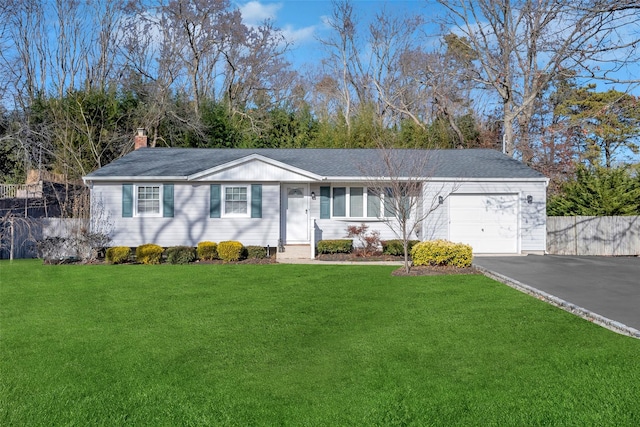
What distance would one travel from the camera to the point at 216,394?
4934 mm

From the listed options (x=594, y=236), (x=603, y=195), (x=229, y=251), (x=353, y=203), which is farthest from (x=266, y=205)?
(x=603, y=195)

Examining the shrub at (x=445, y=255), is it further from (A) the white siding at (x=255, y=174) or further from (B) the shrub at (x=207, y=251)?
(B) the shrub at (x=207, y=251)

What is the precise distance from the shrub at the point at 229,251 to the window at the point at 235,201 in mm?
1513

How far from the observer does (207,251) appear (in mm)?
16078

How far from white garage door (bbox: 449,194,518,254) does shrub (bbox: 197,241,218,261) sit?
7.93 metres

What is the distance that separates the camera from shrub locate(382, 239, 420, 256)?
16.2 meters

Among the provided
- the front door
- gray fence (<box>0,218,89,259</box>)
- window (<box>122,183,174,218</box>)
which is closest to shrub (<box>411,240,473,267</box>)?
the front door

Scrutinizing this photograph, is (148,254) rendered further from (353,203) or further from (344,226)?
(353,203)

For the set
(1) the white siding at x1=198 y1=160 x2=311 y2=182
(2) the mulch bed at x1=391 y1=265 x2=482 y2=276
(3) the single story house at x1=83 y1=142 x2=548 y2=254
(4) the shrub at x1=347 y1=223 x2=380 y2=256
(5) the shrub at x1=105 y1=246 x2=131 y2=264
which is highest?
(1) the white siding at x1=198 y1=160 x2=311 y2=182

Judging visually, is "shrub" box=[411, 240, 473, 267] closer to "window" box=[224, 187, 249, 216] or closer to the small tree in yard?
the small tree in yard

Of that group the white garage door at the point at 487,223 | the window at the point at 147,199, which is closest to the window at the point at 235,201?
the window at the point at 147,199

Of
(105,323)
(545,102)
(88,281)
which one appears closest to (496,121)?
(545,102)

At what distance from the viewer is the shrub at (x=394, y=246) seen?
1622cm

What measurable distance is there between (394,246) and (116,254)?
8815 millimetres
